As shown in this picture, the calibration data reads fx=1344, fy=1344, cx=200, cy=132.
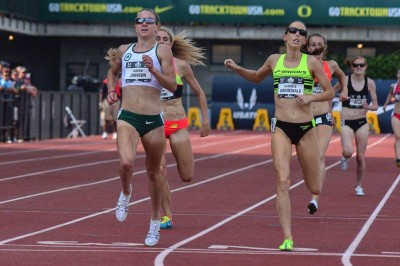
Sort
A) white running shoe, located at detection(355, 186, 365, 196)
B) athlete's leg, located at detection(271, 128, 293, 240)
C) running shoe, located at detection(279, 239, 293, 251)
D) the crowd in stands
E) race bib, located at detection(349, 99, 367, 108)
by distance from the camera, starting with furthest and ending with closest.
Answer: the crowd in stands, race bib, located at detection(349, 99, 367, 108), white running shoe, located at detection(355, 186, 365, 196), athlete's leg, located at detection(271, 128, 293, 240), running shoe, located at detection(279, 239, 293, 251)

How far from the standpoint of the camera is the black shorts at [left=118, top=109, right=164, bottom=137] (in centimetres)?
1250

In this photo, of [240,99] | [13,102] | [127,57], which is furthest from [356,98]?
[240,99]

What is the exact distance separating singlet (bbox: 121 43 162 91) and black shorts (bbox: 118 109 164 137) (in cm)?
28

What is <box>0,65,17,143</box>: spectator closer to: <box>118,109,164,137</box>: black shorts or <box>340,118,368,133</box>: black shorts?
<box>340,118,368,133</box>: black shorts

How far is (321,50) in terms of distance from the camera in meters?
16.5

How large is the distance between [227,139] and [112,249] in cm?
3198

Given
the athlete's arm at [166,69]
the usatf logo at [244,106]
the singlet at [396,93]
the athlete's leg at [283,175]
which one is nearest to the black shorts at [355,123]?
the singlet at [396,93]

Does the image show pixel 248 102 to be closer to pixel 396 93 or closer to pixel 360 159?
pixel 396 93

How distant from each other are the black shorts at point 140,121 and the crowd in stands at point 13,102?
76.8 feet

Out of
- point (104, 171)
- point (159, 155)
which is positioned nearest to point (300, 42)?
point (159, 155)

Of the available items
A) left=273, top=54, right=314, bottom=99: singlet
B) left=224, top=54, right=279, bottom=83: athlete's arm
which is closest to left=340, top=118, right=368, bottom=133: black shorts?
left=224, top=54, right=279, bottom=83: athlete's arm

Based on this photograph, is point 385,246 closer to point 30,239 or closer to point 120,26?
point 30,239

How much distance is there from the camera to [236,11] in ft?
201

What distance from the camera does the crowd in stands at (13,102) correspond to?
3619cm
